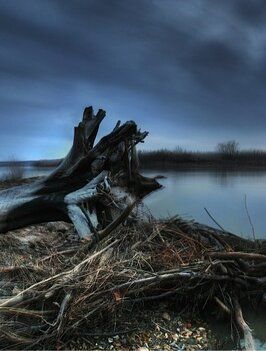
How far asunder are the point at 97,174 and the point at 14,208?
73.1 inches

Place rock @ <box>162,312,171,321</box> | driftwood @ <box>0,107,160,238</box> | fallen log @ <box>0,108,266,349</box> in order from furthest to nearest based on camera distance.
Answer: driftwood @ <box>0,107,160,238</box>, rock @ <box>162,312,171,321</box>, fallen log @ <box>0,108,266,349</box>

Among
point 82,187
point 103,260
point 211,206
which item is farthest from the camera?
point 211,206

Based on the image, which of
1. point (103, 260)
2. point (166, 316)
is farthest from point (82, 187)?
point (166, 316)

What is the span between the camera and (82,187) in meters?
9.64

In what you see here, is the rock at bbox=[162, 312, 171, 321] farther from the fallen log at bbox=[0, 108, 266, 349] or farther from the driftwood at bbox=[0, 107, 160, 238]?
the driftwood at bbox=[0, 107, 160, 238]

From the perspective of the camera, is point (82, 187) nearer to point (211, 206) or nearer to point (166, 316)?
point (166, 316)

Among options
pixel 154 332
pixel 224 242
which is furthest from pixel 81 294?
pixel 224 242

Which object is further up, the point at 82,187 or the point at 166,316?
the point at 82,187

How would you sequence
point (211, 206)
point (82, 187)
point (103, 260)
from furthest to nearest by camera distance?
point (211, 206), point (82, 187), point (103, 260)

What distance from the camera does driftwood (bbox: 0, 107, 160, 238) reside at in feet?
30.8

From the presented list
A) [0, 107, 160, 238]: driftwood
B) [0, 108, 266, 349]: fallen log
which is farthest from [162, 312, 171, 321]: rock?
[0, 107, 160, 238]: driftwood

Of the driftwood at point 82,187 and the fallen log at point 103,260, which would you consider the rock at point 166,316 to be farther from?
the driftwood at point 82,187

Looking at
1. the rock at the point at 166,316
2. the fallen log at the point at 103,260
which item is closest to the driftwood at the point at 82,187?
the fallen log at the point at 103,260

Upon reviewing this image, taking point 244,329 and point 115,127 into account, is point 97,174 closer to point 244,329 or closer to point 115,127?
point 115,127
